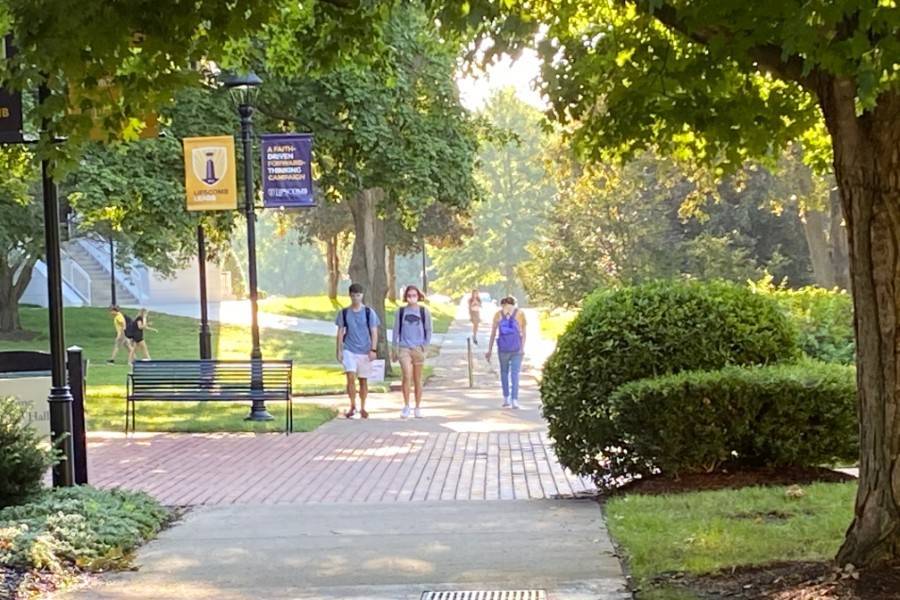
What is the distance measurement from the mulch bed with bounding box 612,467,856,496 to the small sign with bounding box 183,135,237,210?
376 inches

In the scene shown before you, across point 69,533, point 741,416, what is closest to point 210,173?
point 69,533

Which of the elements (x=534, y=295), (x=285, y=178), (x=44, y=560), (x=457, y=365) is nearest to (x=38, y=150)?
(x=44, y=560)

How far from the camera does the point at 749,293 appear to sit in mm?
9555

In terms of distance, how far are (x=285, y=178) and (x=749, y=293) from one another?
30.8 feet

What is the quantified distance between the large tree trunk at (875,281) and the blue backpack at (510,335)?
12.6 m

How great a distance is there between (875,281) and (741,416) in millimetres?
3583

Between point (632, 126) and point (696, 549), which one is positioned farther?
point (632, 126)

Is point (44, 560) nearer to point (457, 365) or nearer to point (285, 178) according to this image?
point (285, 178)

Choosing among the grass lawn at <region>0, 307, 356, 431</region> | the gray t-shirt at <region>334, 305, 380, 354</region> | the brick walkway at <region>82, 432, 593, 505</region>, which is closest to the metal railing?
the grass lawn at <region>0, 307, 356, 431</region>

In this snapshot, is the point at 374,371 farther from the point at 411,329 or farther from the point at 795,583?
the point at 795,583

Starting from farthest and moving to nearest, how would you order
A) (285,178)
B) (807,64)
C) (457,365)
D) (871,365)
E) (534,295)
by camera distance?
(534,295)
(457,365)
(285,178)
(871,365)
(807,64)

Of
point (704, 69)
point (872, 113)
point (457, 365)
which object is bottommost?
point (457, 365)

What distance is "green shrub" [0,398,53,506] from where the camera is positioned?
8219 mm

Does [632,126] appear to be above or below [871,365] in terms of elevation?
above
